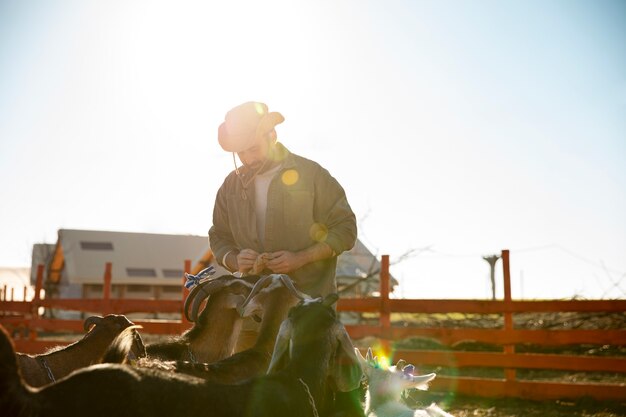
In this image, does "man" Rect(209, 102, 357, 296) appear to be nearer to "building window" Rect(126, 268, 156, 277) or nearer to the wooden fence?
the wooden fence

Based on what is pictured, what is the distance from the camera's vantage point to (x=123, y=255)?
1491 inches

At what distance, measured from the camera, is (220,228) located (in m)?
4.50

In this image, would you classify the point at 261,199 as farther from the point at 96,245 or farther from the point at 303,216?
the point at 96,245

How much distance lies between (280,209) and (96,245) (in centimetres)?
3673

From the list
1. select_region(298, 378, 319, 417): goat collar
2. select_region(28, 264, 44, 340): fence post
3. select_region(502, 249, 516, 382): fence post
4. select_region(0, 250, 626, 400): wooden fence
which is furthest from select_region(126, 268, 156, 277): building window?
select_region(298, 378, 319, 417): goat collar

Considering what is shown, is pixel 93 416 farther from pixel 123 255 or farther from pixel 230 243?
pixel 123 255

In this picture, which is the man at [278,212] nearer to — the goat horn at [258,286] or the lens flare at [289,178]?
the lens flare at [289,178]

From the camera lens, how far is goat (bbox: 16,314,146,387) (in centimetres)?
380

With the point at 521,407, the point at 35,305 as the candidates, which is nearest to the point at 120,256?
the point at 35,305

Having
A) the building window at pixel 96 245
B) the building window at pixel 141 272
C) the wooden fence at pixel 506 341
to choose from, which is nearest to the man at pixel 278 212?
the wooden fence at pixel 506 341

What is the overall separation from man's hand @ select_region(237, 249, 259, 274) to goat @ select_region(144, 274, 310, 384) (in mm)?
275

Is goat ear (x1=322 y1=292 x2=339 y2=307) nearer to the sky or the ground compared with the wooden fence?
nearer to the sky

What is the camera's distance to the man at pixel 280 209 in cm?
396

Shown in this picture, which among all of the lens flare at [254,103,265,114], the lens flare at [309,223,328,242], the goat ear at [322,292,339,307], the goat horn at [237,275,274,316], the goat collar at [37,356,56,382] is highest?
the lens flare at [254,103,265,114]
